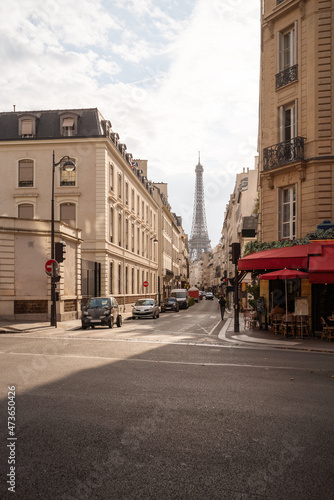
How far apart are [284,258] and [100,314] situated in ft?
30.7

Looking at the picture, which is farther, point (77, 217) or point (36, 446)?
point (77, 217)

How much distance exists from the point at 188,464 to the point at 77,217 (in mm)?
33100

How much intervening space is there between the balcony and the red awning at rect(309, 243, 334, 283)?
15.9ft

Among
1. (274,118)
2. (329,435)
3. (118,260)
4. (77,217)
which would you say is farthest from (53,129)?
(329,435)

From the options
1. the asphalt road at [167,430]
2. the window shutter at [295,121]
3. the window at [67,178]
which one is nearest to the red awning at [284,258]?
the window shutter at [295,121]

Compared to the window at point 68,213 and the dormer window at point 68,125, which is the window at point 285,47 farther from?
the window at point 68,213

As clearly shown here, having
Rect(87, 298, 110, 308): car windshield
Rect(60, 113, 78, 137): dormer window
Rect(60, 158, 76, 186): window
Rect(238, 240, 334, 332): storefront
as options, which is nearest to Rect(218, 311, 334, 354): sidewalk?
Rect(238, 240, 334, 332): storefront

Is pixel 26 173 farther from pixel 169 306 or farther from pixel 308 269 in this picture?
pixel 308 269

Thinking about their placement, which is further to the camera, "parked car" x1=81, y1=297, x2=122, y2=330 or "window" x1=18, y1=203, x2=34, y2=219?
"window" x1=18, y1=203, x2=34, y2=219

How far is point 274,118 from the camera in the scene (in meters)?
21.4

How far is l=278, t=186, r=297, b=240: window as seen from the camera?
2042 cm

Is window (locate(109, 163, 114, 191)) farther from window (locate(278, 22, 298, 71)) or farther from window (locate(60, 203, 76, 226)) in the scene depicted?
window (locate(278, 22, 298, 71))

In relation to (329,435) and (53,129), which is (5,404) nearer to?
(329,435)

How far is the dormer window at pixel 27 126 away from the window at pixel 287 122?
74.5 feet
